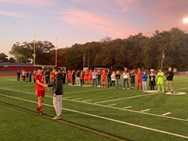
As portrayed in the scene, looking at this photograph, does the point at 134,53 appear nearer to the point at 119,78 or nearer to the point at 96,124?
the point at 119,78

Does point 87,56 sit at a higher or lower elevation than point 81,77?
higher

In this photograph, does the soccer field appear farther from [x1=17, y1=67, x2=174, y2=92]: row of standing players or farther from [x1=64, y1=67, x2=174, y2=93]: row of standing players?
[x1=64, y1=67, x2=174, y2=93]: row of standing players

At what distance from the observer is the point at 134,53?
91500 mm

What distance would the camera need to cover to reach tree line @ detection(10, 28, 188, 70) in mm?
87312

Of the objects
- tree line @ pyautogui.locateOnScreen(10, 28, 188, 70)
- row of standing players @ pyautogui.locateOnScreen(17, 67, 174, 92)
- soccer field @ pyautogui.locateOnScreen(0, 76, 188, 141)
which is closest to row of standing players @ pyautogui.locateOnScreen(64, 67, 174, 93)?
row of standing players @ pyautogui.locateOnScreen(17, 67, 174, 92)

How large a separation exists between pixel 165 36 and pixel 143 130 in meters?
86.7

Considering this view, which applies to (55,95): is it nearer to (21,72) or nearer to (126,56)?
(21,72)

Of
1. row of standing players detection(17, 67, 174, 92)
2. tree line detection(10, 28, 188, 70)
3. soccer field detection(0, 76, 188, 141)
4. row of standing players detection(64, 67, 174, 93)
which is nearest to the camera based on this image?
soccer field detection(0, 76, 188, 141)

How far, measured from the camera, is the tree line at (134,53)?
8731 cm

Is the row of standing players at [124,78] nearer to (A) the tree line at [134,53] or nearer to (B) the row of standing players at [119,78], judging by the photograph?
(B) the row of standing players at [119,78]

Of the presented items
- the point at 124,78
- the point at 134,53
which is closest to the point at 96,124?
the point at 124,78

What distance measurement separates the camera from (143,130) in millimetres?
7812

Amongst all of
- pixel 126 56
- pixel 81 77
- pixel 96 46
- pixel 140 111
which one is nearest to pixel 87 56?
pixel 96 46

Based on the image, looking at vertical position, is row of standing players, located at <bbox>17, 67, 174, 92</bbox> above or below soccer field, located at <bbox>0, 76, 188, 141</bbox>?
above
